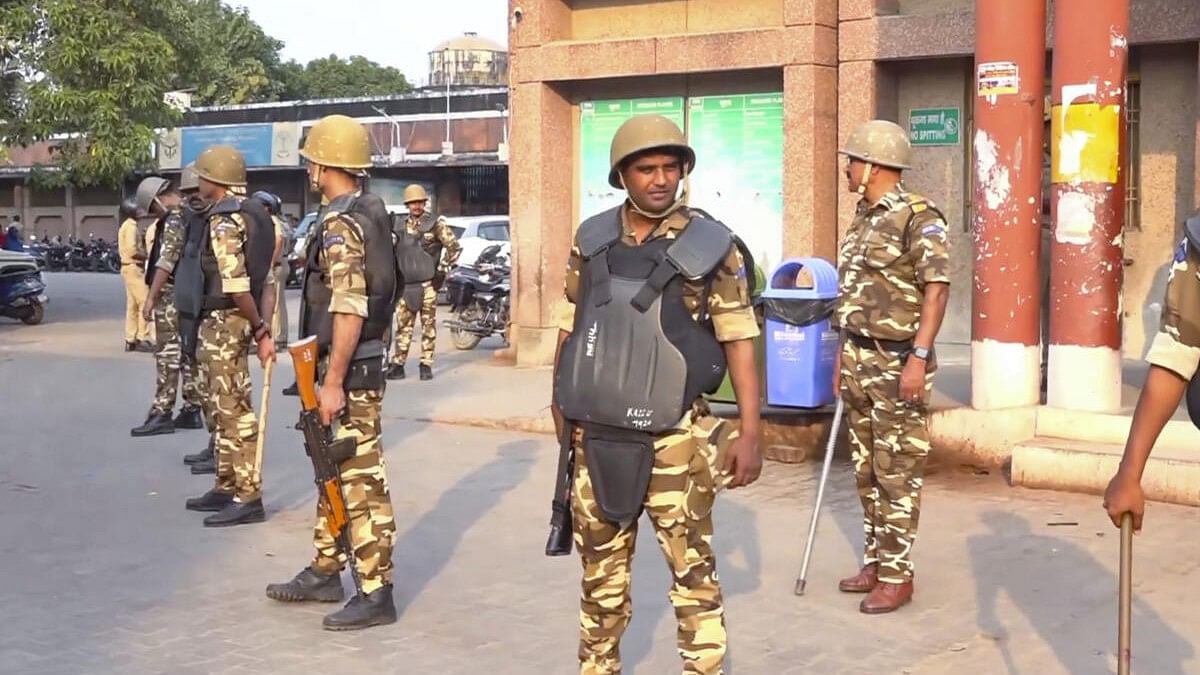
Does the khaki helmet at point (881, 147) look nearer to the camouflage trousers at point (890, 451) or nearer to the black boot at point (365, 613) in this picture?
the camouflage trousers at point (890, 451)

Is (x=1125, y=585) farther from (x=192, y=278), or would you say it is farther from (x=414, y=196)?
(x=414, y=196)

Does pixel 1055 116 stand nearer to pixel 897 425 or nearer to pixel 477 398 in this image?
pixel 897 425

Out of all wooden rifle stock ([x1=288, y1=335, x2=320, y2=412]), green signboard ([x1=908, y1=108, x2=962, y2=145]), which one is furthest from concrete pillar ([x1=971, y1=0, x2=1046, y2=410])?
wooden rifle stock ([x1=288, y1=335, x2=320, y2=412])

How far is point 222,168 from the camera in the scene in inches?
329

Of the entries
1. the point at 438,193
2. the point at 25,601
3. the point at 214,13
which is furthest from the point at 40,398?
the point at 214,13

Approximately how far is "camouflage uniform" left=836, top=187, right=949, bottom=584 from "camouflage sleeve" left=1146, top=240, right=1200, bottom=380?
2385mm

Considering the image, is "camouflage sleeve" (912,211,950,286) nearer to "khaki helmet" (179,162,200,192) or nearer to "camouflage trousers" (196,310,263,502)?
"camouflage trousers" (196,310,263,502)

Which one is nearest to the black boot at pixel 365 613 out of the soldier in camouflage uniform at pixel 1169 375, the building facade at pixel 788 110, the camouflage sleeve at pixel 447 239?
the soldier in camouflage uniform at pixel 1169 375

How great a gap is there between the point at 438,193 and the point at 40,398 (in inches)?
1060

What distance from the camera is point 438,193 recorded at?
1599 inches

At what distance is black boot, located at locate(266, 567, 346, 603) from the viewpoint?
21.8 feet

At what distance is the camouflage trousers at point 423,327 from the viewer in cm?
1500

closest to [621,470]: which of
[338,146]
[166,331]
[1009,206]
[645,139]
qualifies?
[645,139]

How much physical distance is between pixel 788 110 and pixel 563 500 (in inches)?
347
